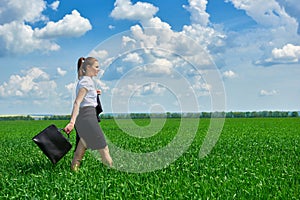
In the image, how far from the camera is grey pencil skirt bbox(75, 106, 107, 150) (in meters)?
8.53

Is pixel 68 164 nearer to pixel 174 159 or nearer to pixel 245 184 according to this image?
pixel 174 159

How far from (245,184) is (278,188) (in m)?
0.56

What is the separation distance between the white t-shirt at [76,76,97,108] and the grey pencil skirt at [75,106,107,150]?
0.10 metres

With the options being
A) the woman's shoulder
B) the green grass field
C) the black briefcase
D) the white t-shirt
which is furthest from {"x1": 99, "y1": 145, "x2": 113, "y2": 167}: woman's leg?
the woman's shoulder

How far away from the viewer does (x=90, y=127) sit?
8.58 m

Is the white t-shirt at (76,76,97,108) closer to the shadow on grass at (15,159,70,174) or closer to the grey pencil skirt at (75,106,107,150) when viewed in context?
the grey pencil skirt at (75,106,107,150)

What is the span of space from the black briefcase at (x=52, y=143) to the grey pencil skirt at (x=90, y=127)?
0.47 meters

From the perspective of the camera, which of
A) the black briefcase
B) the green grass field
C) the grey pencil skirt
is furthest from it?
the black briefcase

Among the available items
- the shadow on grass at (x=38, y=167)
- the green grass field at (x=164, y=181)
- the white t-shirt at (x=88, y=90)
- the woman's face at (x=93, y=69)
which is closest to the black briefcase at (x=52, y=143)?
the green grass field at (x=164, y=181)

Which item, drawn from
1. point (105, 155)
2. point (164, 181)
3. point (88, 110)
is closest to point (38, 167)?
point (105, 155)

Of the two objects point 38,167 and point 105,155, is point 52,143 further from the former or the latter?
point 38,167

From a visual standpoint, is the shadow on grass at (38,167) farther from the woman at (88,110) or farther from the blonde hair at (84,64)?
the blonde hair at (84,64)

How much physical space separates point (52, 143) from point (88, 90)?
1.39 meters

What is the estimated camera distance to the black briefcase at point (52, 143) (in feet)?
28.7
